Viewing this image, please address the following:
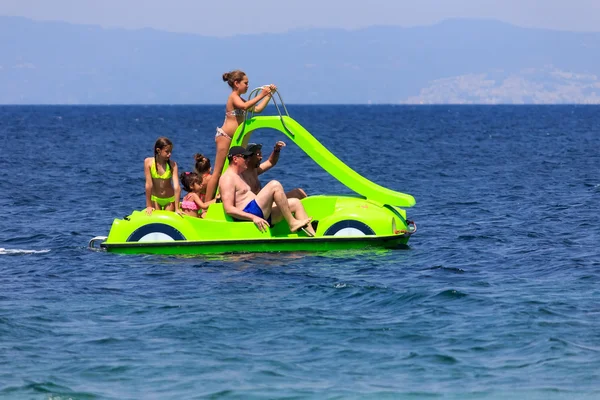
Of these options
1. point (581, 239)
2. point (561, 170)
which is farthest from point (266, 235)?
point (561, 170)

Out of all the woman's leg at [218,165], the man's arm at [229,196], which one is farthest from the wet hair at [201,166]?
the man's arm at [229,196]

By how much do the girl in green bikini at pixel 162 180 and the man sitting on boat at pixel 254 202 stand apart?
2.46 ft

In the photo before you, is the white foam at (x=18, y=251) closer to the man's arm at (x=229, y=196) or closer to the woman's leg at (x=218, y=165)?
the woman's leg at (x=218, y=165)

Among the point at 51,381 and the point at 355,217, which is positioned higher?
the point at 355,217

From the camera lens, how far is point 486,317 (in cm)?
931

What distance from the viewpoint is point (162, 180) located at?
12.9 metres

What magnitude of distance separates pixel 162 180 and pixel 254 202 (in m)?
1.32

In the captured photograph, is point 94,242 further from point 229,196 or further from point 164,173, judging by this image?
point 229,196

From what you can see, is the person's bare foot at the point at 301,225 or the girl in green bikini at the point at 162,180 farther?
the girl in green bikini at the point at 162,180

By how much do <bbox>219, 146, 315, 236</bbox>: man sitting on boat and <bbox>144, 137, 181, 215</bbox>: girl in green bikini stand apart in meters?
0.75

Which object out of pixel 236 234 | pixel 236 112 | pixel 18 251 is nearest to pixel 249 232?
pixel 236 234

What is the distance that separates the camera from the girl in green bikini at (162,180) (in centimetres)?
1271

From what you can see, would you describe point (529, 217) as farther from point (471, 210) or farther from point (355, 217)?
point (355, 217)

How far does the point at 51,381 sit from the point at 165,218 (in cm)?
510
